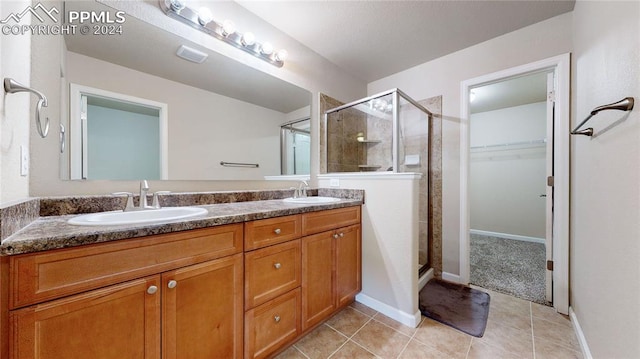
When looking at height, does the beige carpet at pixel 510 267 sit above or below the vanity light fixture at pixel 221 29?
below

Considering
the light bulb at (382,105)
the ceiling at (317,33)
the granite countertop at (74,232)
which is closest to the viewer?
the granite countertop at (74,232)

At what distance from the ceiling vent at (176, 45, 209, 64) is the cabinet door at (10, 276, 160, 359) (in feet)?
4.39

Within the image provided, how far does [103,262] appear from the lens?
2.42 feet

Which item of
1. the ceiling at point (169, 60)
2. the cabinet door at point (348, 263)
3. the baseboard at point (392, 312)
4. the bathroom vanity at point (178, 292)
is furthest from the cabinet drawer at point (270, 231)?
the ceiling at point (169, 60)

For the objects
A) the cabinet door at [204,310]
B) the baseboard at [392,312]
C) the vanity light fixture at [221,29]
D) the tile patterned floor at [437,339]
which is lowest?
the tile patterned floor at [437,339]

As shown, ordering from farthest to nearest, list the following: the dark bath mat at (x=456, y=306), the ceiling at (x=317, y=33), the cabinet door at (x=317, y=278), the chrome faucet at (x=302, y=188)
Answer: the chrome faucet at (x=302, y=188), the dark bath mat at (x=456, y=306), the cabinet door at (x=317, y=278), the ceiling at (x=317, y=33)

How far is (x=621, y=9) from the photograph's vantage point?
930 mm

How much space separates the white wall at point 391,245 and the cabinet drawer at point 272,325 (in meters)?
0.71

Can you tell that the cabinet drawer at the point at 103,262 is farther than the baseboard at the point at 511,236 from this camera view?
No

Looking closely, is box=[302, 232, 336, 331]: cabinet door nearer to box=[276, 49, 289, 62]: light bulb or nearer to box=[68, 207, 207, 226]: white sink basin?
box=[68, 207, 207, 226]: white sink basin

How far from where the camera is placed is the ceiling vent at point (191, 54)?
1.44 meters

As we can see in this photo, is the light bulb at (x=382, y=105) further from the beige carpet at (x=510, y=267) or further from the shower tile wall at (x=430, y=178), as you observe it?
the beige carpet at (x=510, y=267)

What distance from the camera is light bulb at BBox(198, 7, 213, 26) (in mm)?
1474

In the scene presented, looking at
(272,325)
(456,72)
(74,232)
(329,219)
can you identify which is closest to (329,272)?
(329,219)
